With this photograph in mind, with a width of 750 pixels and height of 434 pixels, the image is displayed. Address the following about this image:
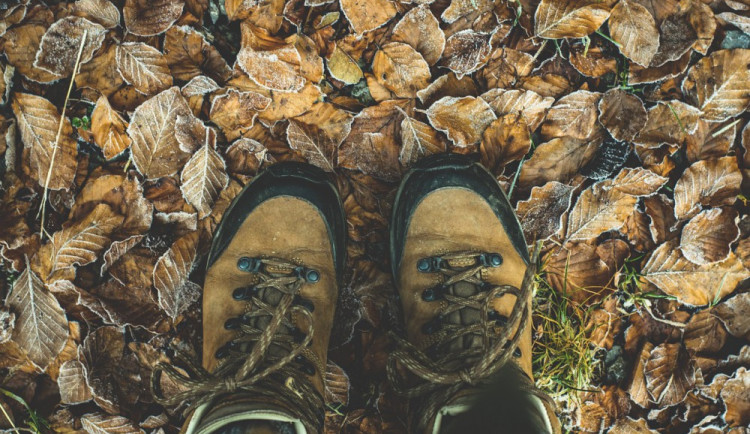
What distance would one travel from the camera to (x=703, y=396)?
57.1 inches

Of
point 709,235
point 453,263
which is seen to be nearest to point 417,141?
point 453,263

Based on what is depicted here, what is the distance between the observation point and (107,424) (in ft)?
4.47

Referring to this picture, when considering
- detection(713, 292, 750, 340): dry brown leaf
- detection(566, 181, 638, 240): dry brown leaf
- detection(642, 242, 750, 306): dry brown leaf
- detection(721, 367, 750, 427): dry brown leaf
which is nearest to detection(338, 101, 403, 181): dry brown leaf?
detection(566, 181, 638, 240): dry brown leaf

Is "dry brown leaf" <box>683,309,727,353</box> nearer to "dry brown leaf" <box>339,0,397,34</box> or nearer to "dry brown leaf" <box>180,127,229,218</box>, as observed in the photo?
"dry brown leaf" <box>339,0,397,34</box>

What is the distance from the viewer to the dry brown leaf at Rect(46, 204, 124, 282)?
134 centimetres

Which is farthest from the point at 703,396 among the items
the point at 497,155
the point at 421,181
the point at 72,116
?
the point at 72,116

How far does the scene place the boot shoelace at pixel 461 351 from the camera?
1108 mm

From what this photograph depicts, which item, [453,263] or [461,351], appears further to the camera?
[453,263]

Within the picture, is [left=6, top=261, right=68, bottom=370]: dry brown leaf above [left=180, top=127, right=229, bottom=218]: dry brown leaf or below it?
below

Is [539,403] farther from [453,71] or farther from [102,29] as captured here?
[102,29]

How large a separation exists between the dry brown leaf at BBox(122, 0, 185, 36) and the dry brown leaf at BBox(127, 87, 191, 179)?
163 millimetres

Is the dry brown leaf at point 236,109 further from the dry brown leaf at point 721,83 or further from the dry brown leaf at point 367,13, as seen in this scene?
the dry brown leaf at point 721,83

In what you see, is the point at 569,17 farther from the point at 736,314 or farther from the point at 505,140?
the point at 736,314

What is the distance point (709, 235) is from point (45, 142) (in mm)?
1810
